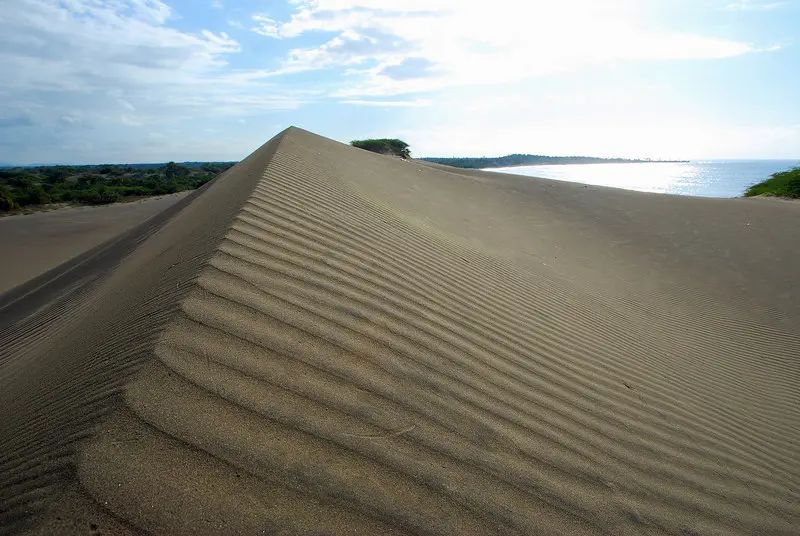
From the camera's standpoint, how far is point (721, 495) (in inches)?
88.1

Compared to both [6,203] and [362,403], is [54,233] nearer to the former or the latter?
[6,203]

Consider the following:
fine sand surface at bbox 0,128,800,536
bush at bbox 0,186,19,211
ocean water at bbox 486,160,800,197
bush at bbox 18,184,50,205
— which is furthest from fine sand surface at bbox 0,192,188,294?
ocean water at bbox 486,160,800,197

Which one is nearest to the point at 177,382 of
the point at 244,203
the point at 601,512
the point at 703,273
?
the point at 601,512

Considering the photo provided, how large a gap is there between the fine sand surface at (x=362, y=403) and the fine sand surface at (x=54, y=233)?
7.82 metres

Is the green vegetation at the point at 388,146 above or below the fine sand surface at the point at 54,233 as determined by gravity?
above

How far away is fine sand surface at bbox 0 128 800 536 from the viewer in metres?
1.51

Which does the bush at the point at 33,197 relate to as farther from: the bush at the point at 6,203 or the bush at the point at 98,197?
the bush at the point at 98,197

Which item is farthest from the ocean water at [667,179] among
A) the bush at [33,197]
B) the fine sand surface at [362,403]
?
the bush at [33,197]

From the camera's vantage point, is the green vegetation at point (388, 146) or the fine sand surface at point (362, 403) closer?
the fine sand surface at point (362, 403)

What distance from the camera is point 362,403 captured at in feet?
6.54

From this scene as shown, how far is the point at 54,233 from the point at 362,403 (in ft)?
55.2

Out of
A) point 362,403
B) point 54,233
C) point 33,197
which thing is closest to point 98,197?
point 33,197

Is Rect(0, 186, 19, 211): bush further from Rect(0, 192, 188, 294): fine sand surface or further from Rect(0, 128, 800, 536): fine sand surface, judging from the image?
Rect(0, 128, 800, 536): fine sand surface

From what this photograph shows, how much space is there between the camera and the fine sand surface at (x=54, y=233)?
11.3 metres
